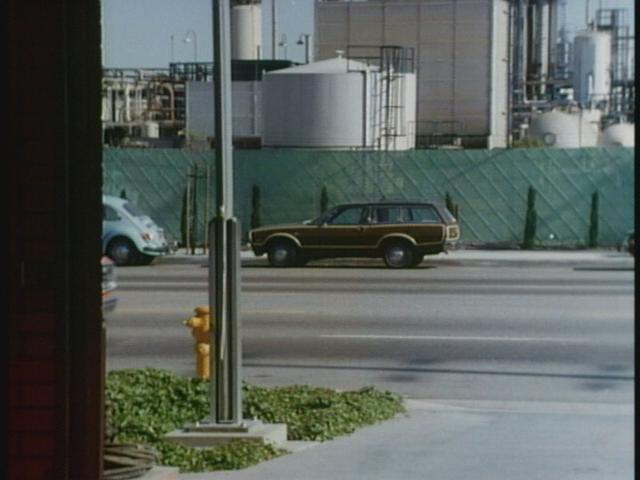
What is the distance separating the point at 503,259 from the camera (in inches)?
958

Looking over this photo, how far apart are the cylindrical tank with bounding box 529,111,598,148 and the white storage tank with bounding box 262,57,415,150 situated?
4311mm

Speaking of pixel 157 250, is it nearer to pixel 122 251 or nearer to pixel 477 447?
pixel 122 251

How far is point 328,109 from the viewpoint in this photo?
3088cm

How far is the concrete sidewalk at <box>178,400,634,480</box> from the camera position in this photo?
7.37 metres

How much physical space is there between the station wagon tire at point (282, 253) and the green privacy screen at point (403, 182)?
123 inches

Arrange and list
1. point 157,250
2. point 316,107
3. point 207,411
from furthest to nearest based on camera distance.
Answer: point 316,107
point 157,250
point 207,411

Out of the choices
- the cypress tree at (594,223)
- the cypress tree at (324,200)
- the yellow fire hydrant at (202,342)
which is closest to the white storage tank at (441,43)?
the cypress tree at (324,200)

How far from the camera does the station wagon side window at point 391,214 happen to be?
22.0 metres

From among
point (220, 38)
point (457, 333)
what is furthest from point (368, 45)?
point (220, 38)

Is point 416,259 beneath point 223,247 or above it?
beneath

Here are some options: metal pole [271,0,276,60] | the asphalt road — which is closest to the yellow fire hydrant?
the asphalt road

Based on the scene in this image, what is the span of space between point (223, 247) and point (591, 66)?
3727 cm

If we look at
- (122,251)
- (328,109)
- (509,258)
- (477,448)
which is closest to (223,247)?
(477,448)

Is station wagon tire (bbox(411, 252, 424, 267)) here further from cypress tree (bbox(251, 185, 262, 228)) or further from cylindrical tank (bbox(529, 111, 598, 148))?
cylindrical tank (bbox(529, 111, 598, 148))
